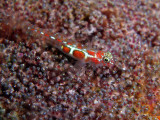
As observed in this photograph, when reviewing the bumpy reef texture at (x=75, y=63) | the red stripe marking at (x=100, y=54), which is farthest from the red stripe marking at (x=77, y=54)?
the red stripe marking at (x=100, y=54)

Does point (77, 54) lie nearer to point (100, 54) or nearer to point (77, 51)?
point (77, 51)

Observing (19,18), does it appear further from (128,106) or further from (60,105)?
(128,106)

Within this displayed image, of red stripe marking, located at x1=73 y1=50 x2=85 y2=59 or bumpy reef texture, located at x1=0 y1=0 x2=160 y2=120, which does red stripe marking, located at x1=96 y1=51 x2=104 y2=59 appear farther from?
red stripe marking, located at x1=73 y1=50 x2=85 y2=59

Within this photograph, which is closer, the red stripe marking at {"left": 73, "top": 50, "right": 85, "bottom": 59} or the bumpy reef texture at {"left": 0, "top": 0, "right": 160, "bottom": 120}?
the bumpy reef texture at {"left": 0, "top": 0, "right": 160, "bottom": 120}

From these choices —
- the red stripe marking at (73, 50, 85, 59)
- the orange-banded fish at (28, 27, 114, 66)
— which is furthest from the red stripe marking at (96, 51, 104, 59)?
the red stripe marking at (73, 50, 85, 59)

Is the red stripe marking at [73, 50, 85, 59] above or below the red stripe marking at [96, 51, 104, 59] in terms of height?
below

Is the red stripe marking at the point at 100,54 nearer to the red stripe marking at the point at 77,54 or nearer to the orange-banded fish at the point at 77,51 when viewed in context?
the orange-banded fish at the point at 77,51

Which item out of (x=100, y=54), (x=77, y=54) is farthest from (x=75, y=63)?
(x=100, y=54)
